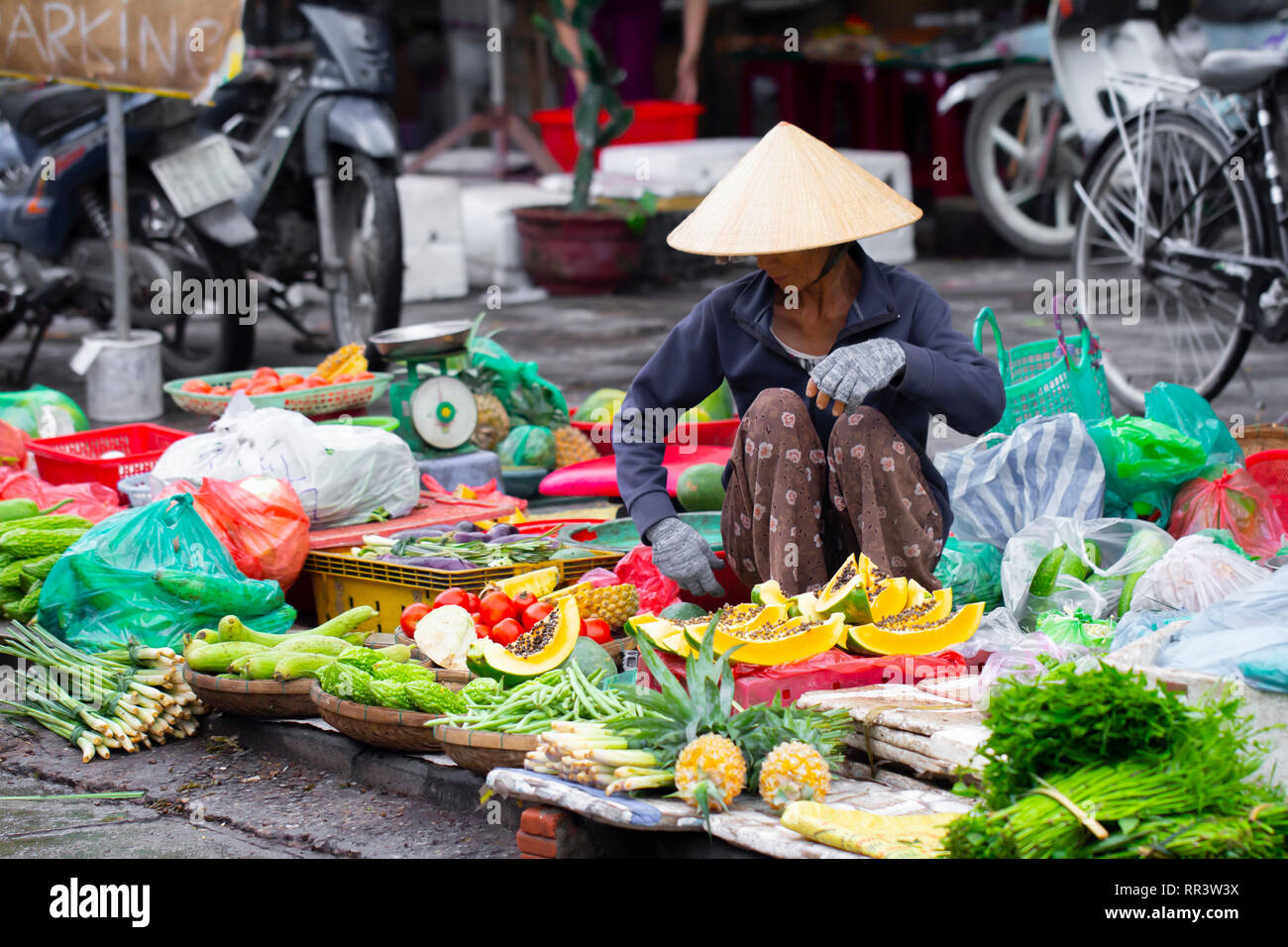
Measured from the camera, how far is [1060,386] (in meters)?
4.86

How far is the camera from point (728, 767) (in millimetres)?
2818

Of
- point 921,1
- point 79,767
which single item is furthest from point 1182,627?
point 921,1

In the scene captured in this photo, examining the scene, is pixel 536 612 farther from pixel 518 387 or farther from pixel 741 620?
pixel 518 387

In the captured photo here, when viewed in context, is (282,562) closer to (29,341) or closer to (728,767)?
(728,767)

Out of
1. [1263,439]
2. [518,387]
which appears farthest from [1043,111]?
[1263,439]

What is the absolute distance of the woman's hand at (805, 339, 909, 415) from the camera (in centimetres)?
338

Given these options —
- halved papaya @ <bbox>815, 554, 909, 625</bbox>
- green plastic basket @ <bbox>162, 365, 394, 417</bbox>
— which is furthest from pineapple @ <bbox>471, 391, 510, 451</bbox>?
halved papaya @ <bbox>815, 554, 909, 625</bbox>

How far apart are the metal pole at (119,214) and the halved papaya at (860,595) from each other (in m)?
4.38

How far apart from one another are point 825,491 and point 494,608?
2.94 ft

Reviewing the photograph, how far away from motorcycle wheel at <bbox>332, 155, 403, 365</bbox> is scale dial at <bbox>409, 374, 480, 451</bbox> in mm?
2042

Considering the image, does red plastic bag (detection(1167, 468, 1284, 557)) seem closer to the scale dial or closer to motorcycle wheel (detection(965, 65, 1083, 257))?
the scale dial

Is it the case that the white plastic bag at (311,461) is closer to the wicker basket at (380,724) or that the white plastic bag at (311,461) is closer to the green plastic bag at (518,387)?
the green plastic bag at (518,387)

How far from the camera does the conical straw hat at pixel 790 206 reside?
354 centimetres
